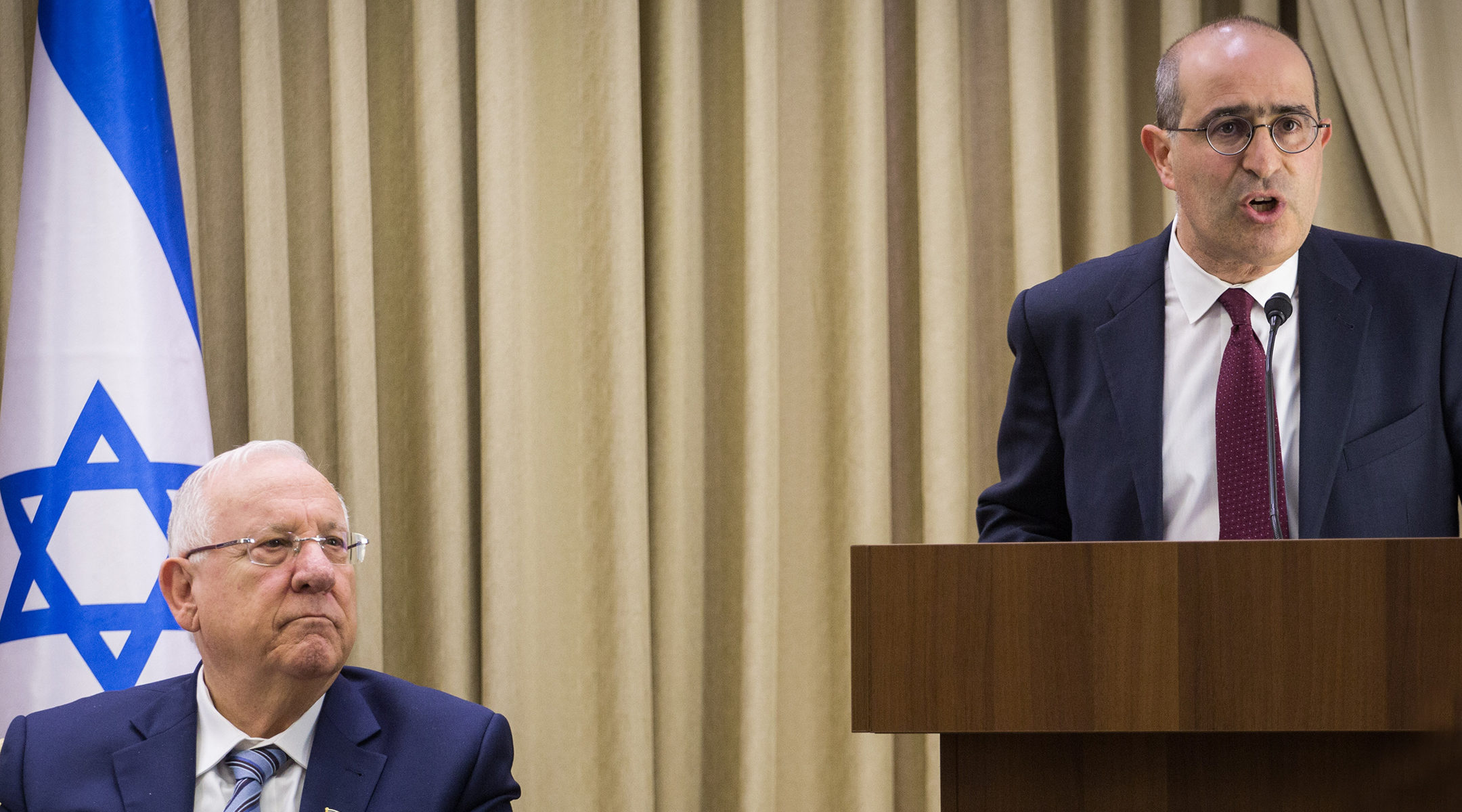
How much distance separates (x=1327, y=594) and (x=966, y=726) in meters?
0.33

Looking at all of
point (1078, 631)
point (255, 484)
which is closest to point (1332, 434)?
point (1078, 631)

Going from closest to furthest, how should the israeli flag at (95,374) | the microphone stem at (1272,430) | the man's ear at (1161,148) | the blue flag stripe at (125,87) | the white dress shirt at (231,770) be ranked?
the microphone stem at (1272,430) < the man's ear at (1161,148) < the white dress shirt at (231,770) < the israeli flag at (95,374) < the blue flag stripe at (125,87)

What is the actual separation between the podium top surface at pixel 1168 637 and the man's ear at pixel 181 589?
1242mm

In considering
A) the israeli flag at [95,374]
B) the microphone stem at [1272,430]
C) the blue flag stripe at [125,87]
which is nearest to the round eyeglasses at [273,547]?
the israeli flag at [95,374]

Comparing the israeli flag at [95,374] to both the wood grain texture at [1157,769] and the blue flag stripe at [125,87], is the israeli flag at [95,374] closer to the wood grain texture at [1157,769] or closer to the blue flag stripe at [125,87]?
the blue flag stripe at [125,87]

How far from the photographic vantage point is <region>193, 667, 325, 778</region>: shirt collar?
1.93 meters

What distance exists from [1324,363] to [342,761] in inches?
55.5

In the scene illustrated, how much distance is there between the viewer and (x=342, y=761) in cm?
187

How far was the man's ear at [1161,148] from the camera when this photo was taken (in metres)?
1.80

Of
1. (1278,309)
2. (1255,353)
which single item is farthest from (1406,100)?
(1278,309)

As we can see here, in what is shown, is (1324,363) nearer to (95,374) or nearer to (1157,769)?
(1157,769)

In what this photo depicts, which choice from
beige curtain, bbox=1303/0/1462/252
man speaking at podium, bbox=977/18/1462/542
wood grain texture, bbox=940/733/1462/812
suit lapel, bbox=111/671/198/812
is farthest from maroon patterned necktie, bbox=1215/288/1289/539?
beige curtain, bbox=1303/0/1462/252

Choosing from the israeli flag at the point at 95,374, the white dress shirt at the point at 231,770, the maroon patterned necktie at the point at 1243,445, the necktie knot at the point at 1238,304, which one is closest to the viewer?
the maroon patterned necktie at the point at 1243,445

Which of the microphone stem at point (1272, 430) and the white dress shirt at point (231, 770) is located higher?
the microphone stem at point (1272, 430)
